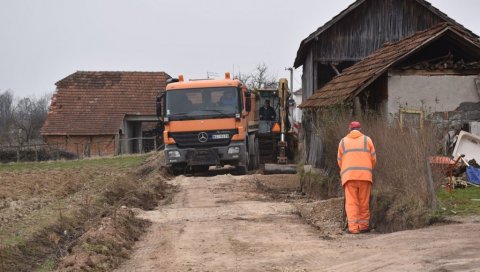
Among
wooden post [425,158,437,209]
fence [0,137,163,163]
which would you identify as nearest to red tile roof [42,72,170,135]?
fence [0,137,163,163]

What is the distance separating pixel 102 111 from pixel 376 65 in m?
33.9

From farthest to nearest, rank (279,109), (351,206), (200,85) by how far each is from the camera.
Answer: (279,109) < (200,85) < (351,206)

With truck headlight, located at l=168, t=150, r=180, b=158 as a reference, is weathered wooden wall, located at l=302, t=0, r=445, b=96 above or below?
above

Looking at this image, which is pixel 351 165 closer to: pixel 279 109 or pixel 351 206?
pixel 351 206

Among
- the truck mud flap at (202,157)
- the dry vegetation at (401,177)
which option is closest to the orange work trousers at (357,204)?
the dry vegetation at (401,177)

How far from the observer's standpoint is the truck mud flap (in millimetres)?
21109

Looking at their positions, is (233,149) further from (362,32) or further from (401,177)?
(401,177)

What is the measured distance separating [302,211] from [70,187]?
895 centimetres

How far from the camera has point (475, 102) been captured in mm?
15172

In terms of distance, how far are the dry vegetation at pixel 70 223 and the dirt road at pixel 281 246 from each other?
0.43 metres

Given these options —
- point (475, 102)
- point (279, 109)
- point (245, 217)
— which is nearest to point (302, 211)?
point (245, 217)

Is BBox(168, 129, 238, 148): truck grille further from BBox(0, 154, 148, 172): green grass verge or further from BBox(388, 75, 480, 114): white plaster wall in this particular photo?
BBox(0, 154, 148, 172): green grass verge

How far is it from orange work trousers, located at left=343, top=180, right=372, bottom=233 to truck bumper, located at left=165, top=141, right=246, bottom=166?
10649 mm

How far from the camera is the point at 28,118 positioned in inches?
3831
